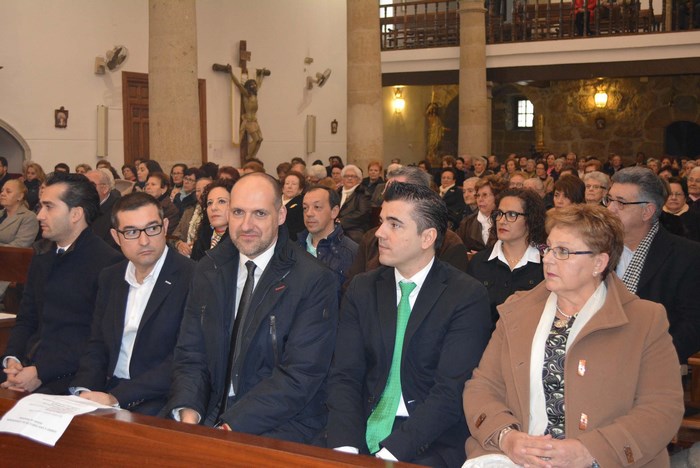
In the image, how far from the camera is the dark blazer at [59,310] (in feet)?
13.0

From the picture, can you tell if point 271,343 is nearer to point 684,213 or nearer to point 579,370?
point 579,370

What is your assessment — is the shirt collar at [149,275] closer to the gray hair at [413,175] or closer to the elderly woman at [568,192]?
the gray hair at [413,175]

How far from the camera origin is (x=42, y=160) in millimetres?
12180

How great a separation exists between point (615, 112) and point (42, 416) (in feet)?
70.2

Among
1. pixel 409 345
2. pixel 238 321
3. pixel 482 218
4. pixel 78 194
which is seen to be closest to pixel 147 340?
pixel 238 321

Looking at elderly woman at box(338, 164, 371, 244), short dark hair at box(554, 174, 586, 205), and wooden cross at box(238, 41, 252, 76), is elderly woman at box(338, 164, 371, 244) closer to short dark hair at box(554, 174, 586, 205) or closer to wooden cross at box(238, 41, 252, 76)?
short dark hair at box(554, 174, 586, 205)

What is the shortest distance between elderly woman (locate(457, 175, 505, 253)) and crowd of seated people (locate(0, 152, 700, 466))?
224 cm

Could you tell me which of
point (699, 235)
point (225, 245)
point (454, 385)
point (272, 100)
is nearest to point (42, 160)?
point (272, 100)

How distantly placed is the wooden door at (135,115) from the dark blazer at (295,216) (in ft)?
20.4

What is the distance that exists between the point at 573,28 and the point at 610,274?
17181 millimetres

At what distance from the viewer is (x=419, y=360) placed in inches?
122

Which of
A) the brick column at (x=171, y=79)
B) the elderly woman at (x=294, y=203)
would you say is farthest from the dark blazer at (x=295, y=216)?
the brick column at (x=171, y=79)

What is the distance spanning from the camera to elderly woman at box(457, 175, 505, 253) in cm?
669

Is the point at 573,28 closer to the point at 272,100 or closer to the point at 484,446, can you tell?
the point at 272,100
